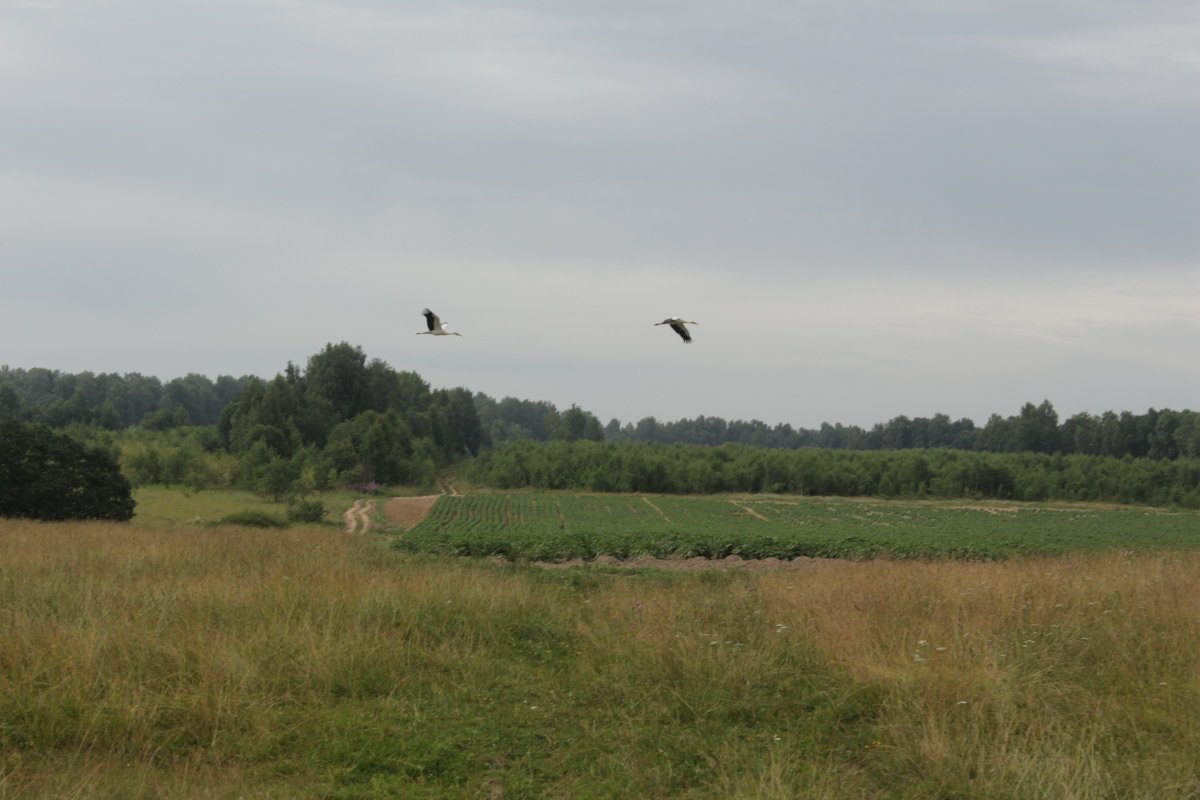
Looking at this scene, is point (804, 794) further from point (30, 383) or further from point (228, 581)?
point (30, 383)

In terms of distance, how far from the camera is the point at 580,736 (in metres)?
6.33

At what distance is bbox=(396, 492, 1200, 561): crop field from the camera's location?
32.4 m

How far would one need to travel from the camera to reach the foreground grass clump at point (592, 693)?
17.5ft

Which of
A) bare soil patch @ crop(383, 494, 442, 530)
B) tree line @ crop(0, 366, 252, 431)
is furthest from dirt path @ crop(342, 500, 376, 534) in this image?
tree line @ crop(0, 366, 252, 431)

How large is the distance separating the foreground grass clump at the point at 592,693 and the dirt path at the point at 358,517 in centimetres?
3731

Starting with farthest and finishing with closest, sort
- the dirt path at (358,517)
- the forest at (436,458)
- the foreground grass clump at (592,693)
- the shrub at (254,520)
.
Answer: the forest at (436,458) → the dirt path at (358,517) → the shrub at (254,520) → the foreground grass clump at (592,693)

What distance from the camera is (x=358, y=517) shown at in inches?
2291

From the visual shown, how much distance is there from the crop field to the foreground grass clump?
18815 mm

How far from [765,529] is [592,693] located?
44.6 metres

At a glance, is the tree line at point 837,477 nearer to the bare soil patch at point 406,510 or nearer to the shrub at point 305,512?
the bare soil patch at point 406,510

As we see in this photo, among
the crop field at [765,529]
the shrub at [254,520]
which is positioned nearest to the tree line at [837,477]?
the crop field at [765,529]

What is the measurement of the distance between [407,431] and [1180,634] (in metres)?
96.8

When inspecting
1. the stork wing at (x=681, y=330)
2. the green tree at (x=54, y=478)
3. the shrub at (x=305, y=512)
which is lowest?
the shrub at (x=305, y=512)

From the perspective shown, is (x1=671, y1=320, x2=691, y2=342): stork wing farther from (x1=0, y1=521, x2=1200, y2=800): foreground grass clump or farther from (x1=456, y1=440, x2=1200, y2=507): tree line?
(x1=456, y1=440, x2=1200, y2=507): tree line
